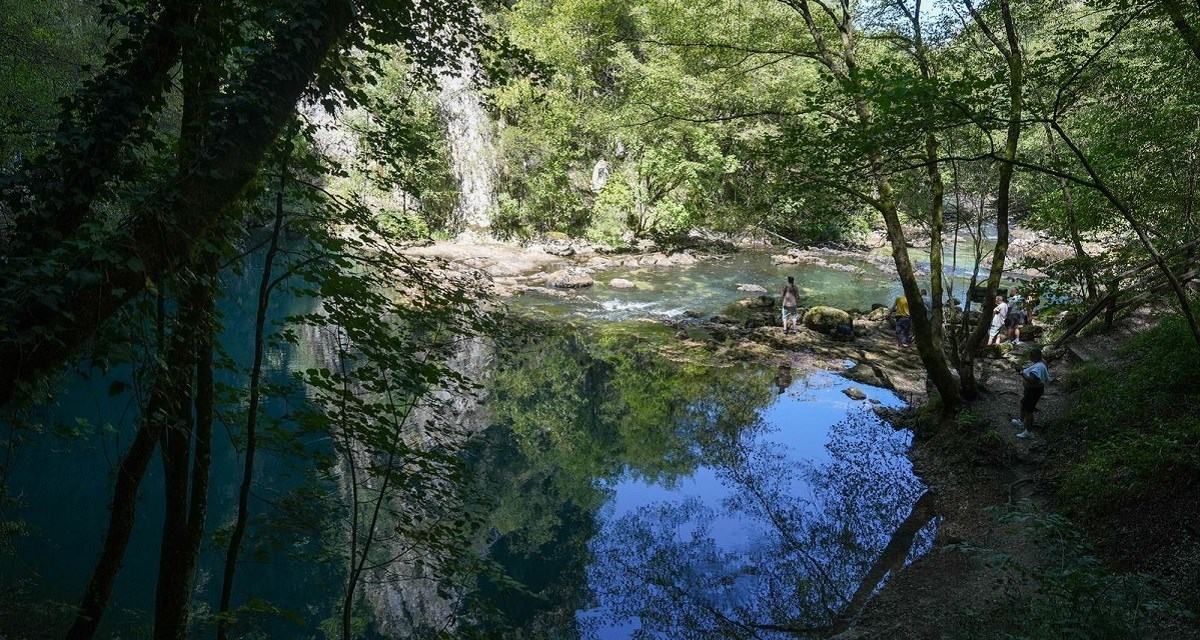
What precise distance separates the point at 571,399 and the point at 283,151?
1152 centimetres

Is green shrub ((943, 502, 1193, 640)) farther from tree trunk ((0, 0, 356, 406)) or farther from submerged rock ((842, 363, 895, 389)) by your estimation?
submerged rock ((842, 363, 895, 389))

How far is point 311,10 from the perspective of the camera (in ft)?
13.7

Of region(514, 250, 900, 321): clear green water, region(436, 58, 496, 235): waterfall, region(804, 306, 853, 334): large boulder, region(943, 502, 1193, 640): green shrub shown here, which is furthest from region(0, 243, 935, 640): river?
region(436, 58, 496, 235): waterfall

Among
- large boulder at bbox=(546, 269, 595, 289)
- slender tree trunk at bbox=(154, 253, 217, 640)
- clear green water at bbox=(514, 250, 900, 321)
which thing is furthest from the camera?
large boulder at bbox=(546, 269, 595, 289)

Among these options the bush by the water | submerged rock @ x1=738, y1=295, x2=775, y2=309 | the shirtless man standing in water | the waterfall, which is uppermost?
the waterfall

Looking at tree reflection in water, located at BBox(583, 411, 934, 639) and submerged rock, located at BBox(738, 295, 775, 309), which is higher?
submerged rock, located at BBox(738, 295, 775, 309)

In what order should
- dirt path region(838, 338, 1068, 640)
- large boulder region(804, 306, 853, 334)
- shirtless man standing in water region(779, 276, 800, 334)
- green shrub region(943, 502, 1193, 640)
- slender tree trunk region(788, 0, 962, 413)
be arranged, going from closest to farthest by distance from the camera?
green shrub region(943, 502, 1193, 640)
dirt path region(838, 338, 1068, 640)
slender tree trunk region(788, 0, 962, 413)
shirtless man standing in water region(779, 276, 800, 334)
large boulder region(804, 306, 853, 334)

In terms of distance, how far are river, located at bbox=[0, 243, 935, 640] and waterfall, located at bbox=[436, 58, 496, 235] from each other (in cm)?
1624

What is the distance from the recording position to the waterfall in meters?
32.2

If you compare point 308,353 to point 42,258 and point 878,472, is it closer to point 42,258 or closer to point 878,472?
point 878,472

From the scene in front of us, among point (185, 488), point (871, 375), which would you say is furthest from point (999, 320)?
point (185, 488)

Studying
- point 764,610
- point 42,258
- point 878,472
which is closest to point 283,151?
point 42,258

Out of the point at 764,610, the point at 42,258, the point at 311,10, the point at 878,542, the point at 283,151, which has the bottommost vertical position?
the point at 764,610

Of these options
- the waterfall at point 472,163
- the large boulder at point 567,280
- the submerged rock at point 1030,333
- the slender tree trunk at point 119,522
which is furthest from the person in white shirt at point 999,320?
the waterfall at point 472,163
